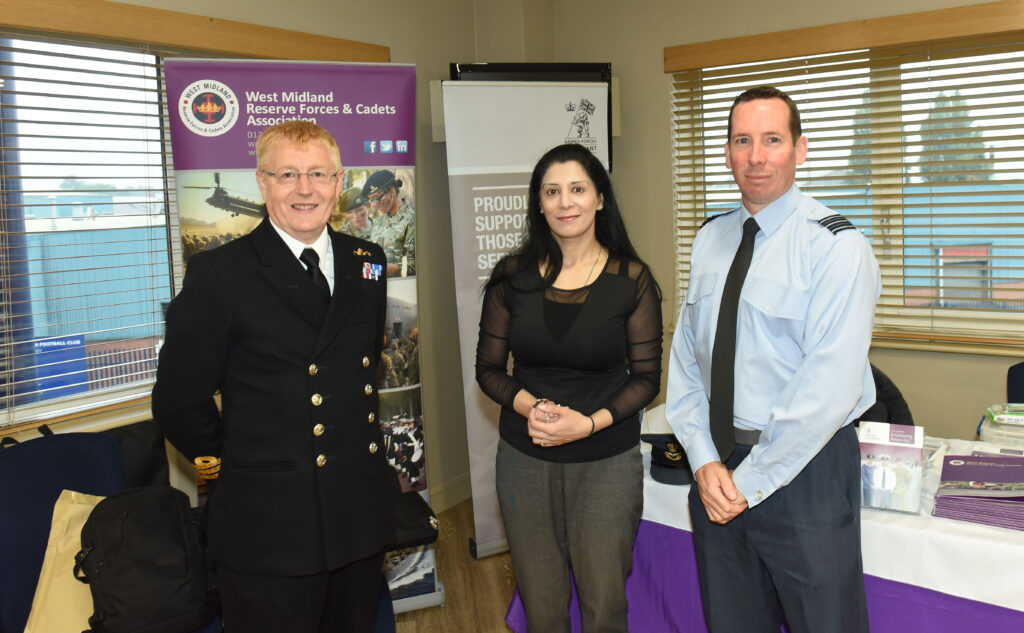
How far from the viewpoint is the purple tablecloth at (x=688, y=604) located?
1679 mm

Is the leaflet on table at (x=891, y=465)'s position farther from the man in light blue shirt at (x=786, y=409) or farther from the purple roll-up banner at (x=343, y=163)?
the purple roll-up banner at (x=343, y=163)

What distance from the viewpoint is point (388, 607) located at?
2031mm

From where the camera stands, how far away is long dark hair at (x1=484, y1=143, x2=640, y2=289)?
1.85 m

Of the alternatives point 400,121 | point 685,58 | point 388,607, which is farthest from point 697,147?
point 388,607

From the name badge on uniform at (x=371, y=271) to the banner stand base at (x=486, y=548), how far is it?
1.92 meters

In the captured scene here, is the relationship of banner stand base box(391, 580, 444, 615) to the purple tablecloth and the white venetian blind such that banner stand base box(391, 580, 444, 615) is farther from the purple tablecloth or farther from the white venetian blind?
the white venetian blind

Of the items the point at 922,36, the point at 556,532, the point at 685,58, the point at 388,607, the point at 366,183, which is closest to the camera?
the point at 556,532

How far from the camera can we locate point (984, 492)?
5.92 ft

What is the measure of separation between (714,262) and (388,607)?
1.28 m

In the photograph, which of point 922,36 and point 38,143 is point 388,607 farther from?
point 922,36

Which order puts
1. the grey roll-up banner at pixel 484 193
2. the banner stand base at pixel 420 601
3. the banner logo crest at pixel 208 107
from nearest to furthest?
the banner logo crest at pixel 208 107
the banner stand base at pixel 420 601
the grey roll-up banner at pixel 484 193

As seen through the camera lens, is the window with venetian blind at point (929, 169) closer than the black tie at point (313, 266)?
No

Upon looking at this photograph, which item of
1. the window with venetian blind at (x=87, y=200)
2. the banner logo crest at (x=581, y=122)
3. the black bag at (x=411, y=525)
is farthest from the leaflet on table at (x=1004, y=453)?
the window with venetian blind at (x=87, y=200)

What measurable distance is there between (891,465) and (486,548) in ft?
6.29
